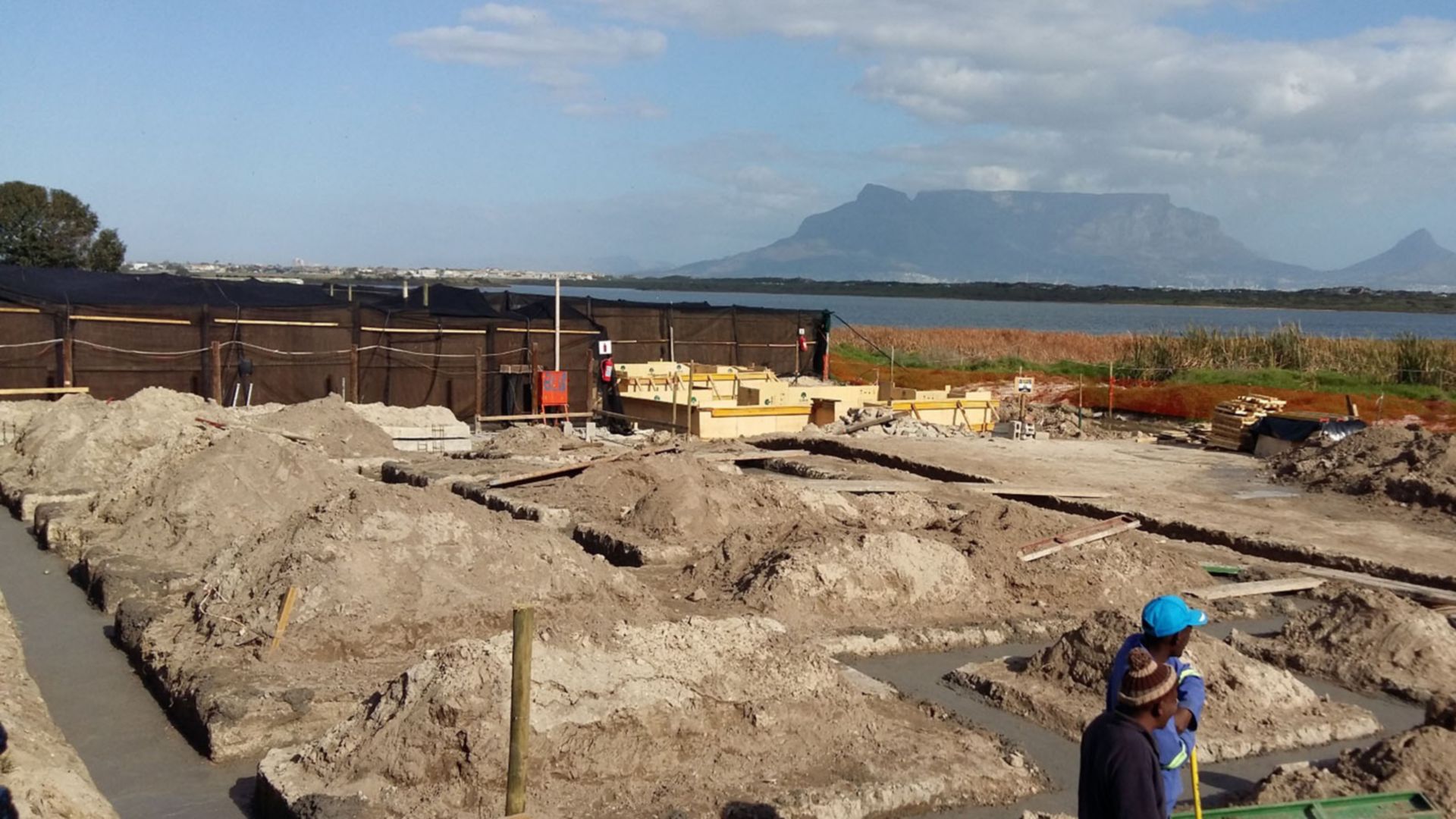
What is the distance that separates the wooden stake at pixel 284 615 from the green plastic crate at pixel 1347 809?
548 centimetres

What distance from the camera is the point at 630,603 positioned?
29.6 ft

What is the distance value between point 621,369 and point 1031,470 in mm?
9409

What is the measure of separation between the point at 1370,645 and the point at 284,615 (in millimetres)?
7585

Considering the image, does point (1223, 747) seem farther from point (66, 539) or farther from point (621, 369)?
point (621, 369)

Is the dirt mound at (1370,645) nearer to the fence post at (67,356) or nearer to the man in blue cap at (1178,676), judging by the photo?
the man in blue cap at (1178,676)

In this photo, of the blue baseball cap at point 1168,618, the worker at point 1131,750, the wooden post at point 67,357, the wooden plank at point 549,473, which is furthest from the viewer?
the wooden post at point 67,357

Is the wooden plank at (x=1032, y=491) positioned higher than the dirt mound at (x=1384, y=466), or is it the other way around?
the dirt mound at (x=1384, y=466)

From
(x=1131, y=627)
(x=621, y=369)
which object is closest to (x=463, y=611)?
(x=1131, y=627)

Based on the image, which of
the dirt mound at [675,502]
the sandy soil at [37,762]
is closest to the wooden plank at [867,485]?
the dirt mound at [675,502]

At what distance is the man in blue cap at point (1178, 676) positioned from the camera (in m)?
4.19

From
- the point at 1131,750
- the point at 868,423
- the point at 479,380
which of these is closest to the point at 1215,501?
the point at 868,423

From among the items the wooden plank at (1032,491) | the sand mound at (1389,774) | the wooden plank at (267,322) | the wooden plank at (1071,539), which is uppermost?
the wooden plank at (267,322)

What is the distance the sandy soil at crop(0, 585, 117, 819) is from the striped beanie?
4.29 m

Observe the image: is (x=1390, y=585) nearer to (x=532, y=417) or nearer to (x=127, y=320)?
(x=532, y=417)
